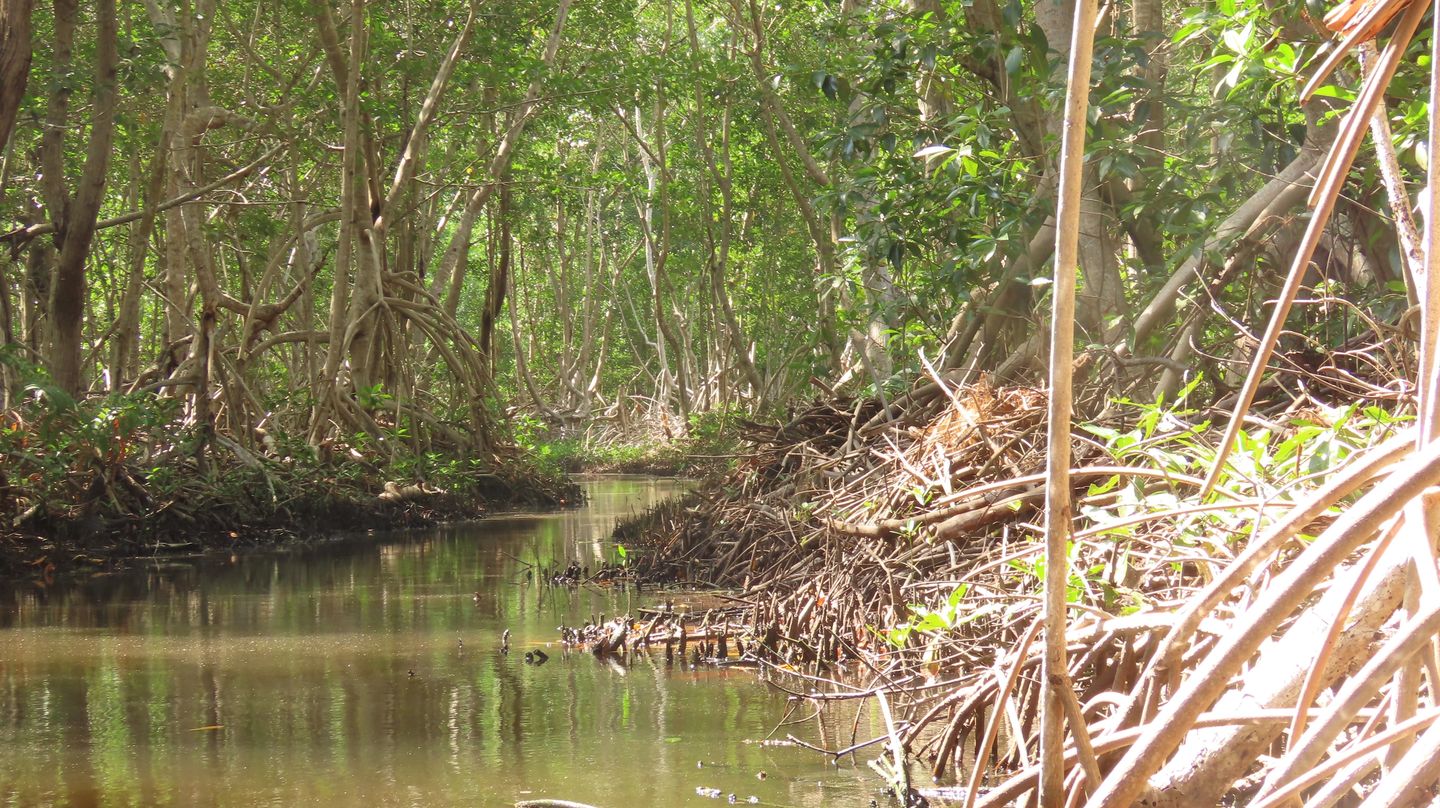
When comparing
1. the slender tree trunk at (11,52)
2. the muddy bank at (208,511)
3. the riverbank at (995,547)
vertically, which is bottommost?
the riverbank at (995,547)

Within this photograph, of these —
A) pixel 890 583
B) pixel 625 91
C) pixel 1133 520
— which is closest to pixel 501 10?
pixel 625 91

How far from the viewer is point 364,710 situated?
4.62 meters

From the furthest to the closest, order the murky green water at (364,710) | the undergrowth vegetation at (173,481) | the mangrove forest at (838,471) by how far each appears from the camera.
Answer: the undergrowth vegetation at (173,481) < the murky green water at (364,710) < the mangrove forest at (838,471)

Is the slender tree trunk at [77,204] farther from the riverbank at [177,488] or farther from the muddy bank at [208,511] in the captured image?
the muddy bank at [208,511]

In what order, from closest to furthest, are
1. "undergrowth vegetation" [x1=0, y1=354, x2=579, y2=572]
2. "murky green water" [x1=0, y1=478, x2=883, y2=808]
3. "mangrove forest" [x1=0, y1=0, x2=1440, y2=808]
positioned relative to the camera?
"mangrove forest" [x1=0, y1=0, x2=1440, y2=808]
"murky green water" [x1=0, y1=478, x2=883, y2=808]
"undergrowth vegetation" [x1=0, y1=354, x2=579, y2=572]

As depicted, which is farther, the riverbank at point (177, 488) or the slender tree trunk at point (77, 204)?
the slender tree trunk at point (77, 204)

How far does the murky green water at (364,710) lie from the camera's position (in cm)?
359

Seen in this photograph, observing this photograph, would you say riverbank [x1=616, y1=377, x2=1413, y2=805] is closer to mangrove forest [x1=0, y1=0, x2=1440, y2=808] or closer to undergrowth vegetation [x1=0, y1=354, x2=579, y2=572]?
mangrove forest [x1=0, y1=0, x2=1440, y2=808]

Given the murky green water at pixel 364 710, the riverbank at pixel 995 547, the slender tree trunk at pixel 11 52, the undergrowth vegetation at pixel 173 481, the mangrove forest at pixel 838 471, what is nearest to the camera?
the mangrove forest at pixel 838 471

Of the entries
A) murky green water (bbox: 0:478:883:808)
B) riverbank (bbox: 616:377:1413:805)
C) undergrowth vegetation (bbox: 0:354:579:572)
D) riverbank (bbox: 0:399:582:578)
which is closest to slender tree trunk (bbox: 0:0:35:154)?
undergrowth vegetation (bbox: 0:354:579:572)

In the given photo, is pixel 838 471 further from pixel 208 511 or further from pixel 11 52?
pixel 208 511

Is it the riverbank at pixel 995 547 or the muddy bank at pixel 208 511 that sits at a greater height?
the muddy bank at pixel 208 511

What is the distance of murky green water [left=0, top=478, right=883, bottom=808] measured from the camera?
11.8 ft

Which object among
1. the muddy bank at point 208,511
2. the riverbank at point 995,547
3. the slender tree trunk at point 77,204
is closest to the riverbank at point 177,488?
the muddy bank at point 208,511
